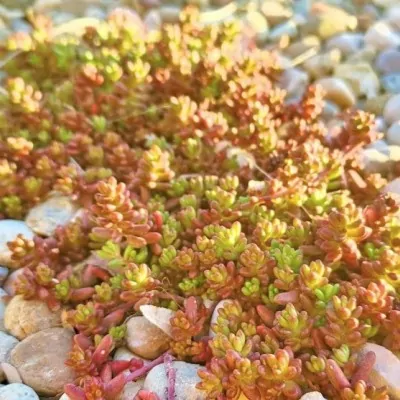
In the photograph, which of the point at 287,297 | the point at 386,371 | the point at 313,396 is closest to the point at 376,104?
the point at 287,297

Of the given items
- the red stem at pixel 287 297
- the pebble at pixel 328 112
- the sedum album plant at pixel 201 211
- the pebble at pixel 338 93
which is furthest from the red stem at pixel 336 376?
the pebble at pixel 338 93

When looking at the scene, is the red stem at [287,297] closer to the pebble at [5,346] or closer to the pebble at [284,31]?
the pebble at [5,346]

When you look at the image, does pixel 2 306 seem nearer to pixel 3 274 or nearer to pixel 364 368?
pixel 3 274

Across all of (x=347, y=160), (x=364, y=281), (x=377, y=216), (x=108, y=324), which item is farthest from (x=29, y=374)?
(x=347, y=160)

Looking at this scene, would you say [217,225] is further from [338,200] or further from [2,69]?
[2,69]

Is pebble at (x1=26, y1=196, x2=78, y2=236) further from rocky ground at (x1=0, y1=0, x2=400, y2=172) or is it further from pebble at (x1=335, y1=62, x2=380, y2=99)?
pebble at (x1=335, y1=62, x2=380, y2=99)

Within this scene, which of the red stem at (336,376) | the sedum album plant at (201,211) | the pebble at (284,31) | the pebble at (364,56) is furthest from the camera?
the pebble at (284,31)
